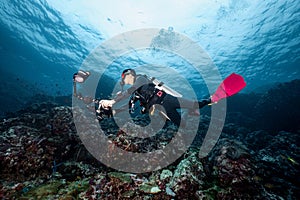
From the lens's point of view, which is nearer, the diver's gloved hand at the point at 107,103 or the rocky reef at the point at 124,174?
the rocky reef at the point at 124,174

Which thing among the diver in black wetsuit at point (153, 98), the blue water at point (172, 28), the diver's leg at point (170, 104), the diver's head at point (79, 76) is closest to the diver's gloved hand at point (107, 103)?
the diver in black wetsuit at point (153, 98)

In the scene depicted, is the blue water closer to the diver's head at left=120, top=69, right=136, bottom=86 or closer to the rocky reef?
the diver's head at left=120, top=69, right=136, bottom=86

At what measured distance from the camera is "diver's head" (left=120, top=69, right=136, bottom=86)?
16.9 feet

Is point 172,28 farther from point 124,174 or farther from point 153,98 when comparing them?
point 124,174

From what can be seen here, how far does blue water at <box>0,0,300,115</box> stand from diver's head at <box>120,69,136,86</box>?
13955 mm

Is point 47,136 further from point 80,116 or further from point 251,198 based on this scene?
point 251,198

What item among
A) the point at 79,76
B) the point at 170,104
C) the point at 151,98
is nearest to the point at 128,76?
the point at 151,98

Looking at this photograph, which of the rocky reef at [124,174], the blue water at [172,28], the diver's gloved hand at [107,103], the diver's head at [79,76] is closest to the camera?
the rocky reef at [124,174]

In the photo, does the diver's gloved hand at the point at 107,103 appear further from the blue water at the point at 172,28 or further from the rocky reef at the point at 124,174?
the blue water at the point at 172,28

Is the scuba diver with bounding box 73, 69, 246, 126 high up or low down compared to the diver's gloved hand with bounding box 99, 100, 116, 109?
up

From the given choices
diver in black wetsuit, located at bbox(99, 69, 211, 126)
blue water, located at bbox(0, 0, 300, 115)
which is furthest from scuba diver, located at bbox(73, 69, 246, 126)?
blue water, located at bbox(0, 0, 300, 115)

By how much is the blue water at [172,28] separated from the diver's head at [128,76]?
45.8 ft

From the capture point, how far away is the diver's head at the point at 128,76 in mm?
5141

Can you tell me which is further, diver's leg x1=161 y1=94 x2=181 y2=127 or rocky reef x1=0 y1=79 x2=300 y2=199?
diver's leg x1=161 y1=94 x2=181 y2=127
